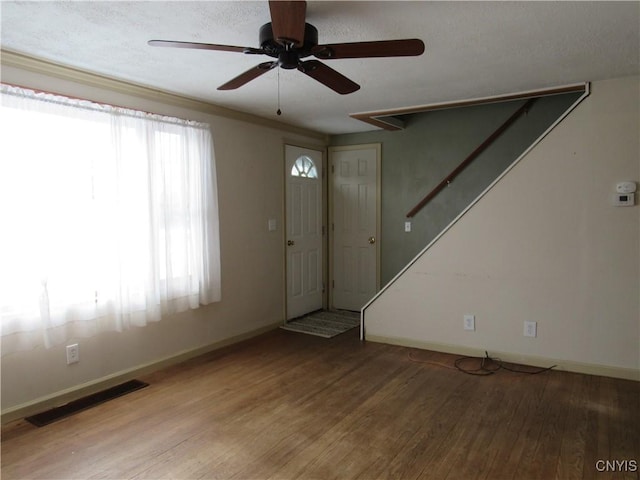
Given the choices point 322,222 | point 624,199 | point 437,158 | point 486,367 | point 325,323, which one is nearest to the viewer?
point 624,199

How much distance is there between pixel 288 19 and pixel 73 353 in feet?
9.02

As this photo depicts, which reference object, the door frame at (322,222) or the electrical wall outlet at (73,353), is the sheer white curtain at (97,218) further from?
the door frame at (322,222)

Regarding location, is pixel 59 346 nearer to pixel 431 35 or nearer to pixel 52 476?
pixel 52 476

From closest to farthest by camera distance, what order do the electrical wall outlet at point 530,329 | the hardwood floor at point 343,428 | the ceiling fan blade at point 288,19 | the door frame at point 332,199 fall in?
the ceiling fan blade at point 288,19 < the hardwood floor at point 343,428 < the electrical wall outlet at point 530,329 < the door frame at point 332,199

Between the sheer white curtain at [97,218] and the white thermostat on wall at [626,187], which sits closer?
the sheer white curtain at [97,218]

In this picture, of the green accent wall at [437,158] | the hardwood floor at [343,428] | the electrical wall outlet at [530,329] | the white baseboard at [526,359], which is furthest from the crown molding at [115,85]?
the electrical wall outlet at [530,329]

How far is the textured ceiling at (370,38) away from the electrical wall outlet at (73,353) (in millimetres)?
1975

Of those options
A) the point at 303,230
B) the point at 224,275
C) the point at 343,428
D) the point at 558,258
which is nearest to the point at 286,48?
the point at 343,428

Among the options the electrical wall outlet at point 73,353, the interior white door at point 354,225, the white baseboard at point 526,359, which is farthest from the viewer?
the interior white door at point 354,225

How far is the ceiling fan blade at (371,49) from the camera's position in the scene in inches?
78.5

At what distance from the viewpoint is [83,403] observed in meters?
3.10

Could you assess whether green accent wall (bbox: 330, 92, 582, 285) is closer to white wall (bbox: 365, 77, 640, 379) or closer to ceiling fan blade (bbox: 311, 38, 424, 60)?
white wall (bbox: 365, 77, 640, 379)

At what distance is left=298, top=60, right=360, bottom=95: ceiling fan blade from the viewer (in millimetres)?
2209

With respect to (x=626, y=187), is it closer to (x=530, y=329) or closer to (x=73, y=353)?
(x=530, y=329)
